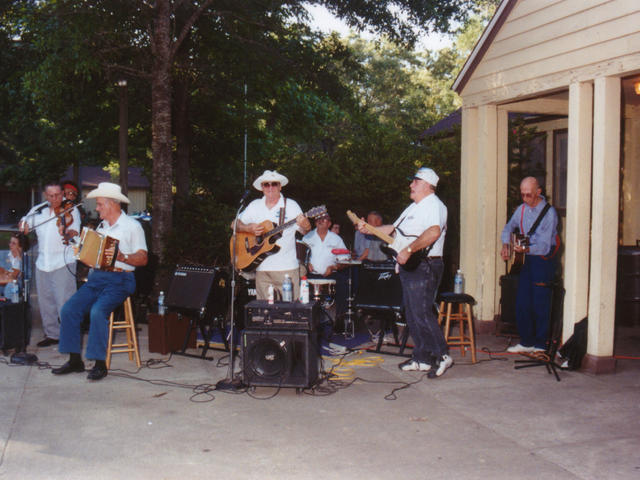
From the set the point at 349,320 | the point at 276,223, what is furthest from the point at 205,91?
the point at 276,223

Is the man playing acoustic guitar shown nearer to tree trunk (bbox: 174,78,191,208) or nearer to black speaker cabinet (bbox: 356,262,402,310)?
black speaker cabinet (bbox: 356,262,402,310)

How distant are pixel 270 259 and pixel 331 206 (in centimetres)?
703

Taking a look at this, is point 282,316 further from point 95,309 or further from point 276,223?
point 95,309

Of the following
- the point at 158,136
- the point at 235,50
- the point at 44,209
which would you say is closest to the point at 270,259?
the point at 44,209

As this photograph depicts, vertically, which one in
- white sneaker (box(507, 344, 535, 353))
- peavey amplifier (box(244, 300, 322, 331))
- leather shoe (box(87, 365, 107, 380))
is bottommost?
leather shoe (box(87, 365, 107, 380))

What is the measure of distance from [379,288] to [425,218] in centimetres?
169

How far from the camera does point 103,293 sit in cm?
704

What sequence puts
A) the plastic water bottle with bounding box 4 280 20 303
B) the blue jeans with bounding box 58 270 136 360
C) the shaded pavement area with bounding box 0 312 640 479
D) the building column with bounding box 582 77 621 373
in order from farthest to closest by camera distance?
the plastic water bottle with bounding box 4 280 20 303 → the building column with bounding box 582 77 621 373 → the blue jeans with bounding box 58 270 136 360 → the shaded pavement area with bounding box 0 312 640 479

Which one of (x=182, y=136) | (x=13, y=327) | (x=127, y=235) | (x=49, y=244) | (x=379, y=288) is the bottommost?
(x=13, y=327)

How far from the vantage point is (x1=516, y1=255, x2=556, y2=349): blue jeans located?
796 centimetres

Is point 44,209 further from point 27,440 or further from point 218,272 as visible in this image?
point 27,440

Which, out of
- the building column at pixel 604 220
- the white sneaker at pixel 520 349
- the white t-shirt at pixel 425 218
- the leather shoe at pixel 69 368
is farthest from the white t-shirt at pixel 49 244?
the building column at pixel 604 220

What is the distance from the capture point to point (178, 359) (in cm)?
787

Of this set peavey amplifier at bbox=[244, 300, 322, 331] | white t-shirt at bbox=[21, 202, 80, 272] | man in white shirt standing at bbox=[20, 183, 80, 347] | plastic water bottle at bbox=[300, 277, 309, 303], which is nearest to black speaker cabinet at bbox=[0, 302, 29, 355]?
man in white shirt standing at bbox=[20, 183, 80, 347]
